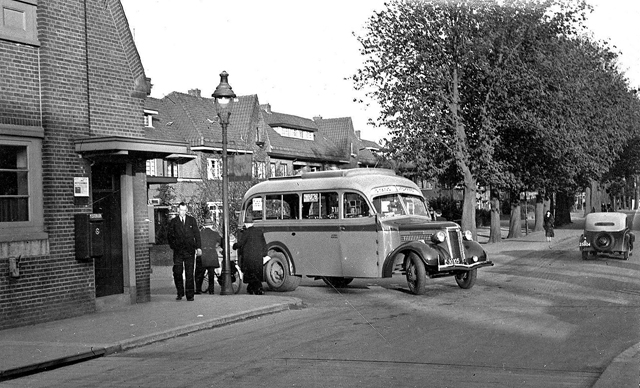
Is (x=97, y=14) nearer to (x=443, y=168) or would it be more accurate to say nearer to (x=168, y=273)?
(x=168, y=273)

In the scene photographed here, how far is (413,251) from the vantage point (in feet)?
52.1

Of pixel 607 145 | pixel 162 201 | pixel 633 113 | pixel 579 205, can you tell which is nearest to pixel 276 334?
pixel 162 201

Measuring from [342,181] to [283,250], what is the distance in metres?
2.30

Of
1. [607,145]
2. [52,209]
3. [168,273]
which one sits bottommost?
[168,273]

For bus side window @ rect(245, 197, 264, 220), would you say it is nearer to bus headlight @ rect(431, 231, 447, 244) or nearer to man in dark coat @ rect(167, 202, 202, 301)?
man in dark coat @ rect(167, 202, 202, 301)

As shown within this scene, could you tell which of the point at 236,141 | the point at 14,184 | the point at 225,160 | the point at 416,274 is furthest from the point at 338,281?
the point at 236,141

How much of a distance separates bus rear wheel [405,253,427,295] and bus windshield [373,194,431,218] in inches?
48.5

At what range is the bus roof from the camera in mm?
16922

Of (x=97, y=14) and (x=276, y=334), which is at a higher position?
(x=97, y=14)

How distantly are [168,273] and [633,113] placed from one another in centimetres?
4492

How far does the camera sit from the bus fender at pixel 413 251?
15617mm

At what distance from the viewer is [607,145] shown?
161ft

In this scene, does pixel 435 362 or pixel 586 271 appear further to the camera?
pixel 586 271

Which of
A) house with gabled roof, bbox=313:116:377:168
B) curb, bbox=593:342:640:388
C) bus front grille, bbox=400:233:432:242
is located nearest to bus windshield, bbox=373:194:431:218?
bus front grille, bbox=400:233:432:242
